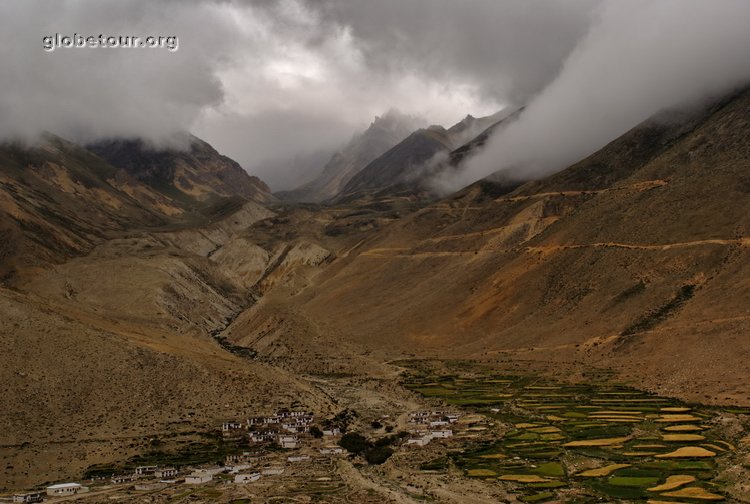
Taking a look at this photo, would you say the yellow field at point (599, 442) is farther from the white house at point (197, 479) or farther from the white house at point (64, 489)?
the white house at point (64, 489)

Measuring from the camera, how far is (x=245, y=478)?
5572cm

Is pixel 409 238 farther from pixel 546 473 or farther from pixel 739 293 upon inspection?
pixel 546 473

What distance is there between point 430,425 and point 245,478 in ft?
77.8

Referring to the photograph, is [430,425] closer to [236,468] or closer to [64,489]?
[236,468]

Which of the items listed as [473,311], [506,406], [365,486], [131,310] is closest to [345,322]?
[473,311]

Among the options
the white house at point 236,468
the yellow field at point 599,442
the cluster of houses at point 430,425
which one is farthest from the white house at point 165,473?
the yellow field at point 599,442

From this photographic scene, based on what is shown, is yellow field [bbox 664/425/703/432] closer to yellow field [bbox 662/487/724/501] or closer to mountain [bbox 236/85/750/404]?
mountain [bbox 236/85/750/404]

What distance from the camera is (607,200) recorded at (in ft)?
463

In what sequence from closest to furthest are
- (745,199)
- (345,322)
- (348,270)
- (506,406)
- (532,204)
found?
(506,406) → (745,199) → (345,322) → (532,204) → (348,270)

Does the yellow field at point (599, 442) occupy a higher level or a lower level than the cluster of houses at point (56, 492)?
higher

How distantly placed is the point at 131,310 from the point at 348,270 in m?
70.1

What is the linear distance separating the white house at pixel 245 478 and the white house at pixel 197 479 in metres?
2.11

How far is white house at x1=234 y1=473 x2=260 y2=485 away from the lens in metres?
55.0

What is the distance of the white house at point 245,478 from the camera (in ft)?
180
